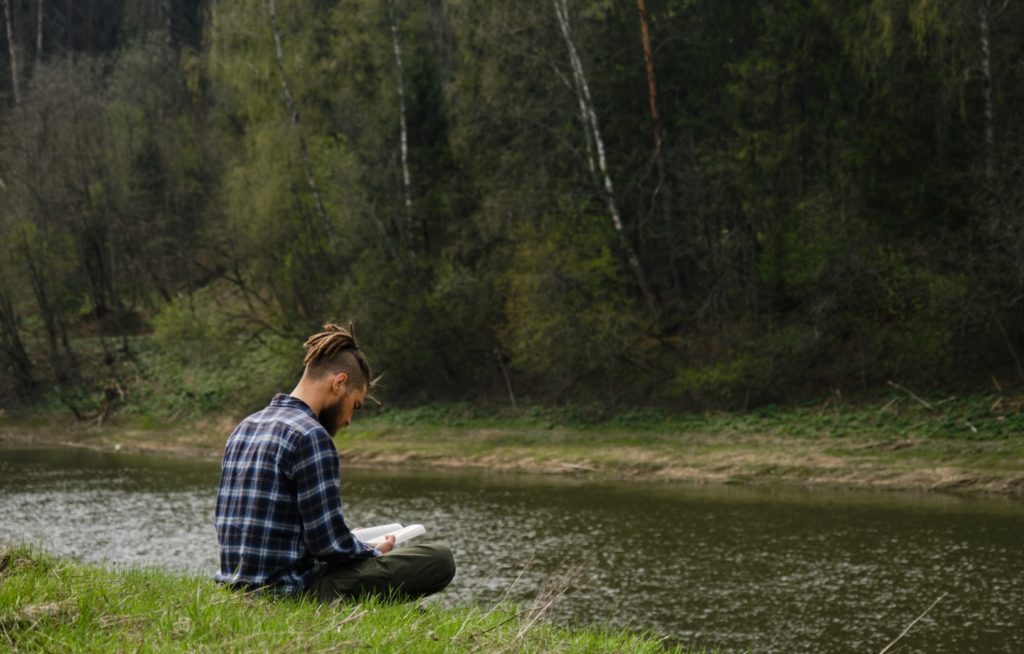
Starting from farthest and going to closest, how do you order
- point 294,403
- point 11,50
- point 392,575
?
point 11,50
point 392,575
point 294,403

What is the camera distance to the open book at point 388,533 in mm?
6572

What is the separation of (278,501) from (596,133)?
28.0m

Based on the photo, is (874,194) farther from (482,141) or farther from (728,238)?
(482,141)

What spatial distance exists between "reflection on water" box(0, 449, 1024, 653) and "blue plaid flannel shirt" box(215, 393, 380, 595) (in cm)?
371

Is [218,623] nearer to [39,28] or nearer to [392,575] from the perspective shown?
[392,575]

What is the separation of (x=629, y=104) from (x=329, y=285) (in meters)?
12.8

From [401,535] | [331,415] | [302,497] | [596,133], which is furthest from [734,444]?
[302,497]

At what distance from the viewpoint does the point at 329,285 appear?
128 feet

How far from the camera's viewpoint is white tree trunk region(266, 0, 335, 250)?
128ft

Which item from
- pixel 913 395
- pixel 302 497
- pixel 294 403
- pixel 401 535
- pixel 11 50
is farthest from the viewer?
pixel 11 50

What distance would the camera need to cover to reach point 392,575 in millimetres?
6180

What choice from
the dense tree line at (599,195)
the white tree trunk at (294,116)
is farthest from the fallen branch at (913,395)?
the white tree trunk at (294,116)

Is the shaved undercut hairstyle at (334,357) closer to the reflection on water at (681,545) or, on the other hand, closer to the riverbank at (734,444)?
the reflection on water at (681,545)

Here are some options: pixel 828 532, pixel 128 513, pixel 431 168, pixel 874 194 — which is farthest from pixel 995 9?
pixel 128 513
